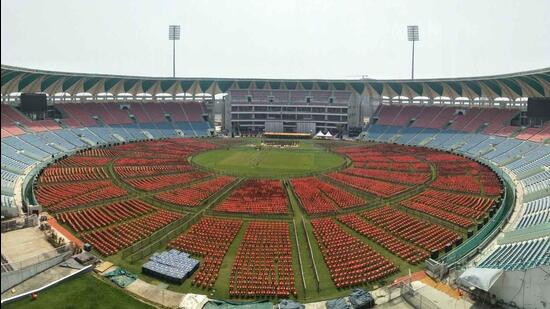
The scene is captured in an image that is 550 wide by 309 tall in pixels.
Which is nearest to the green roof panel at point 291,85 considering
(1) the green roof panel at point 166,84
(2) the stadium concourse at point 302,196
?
(2) the stadium concourse at point 302,196

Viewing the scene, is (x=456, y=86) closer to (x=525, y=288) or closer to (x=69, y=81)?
(x=525, y=288)

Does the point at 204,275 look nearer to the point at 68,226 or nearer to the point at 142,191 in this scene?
the point at 68,226

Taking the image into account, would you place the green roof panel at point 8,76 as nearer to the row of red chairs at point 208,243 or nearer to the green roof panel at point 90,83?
the green roof panel at point 90,83

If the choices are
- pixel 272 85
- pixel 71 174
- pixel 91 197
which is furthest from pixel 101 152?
pixel 272 85

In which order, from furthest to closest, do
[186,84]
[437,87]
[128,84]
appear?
1. [186,84]
2. [128,84]
3. [437,87]

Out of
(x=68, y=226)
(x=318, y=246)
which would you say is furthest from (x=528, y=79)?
(x=68, y=226)

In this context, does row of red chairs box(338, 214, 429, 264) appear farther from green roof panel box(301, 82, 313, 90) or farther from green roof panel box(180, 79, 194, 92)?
green roof panel box(180, 79, 194, 92)
